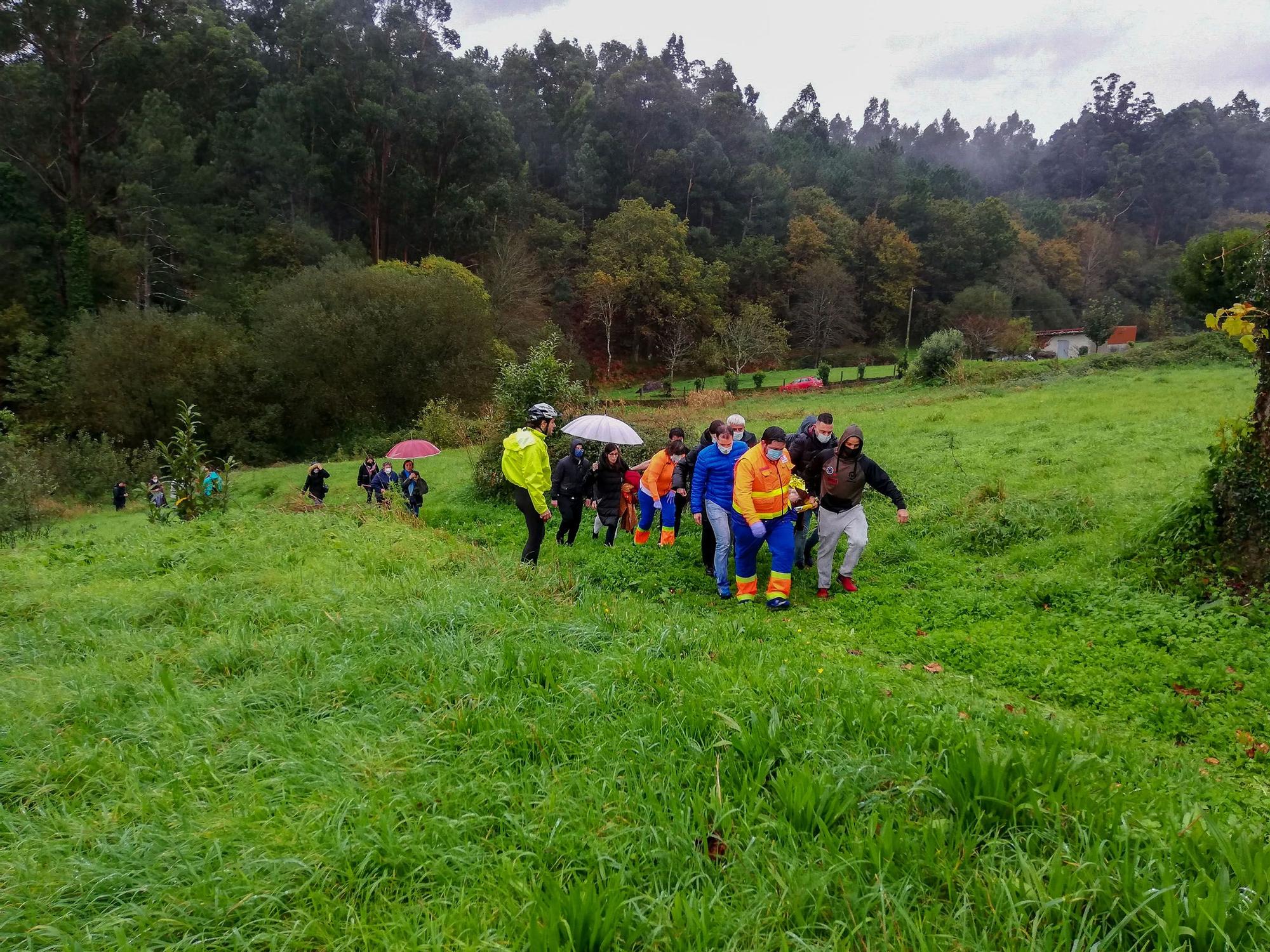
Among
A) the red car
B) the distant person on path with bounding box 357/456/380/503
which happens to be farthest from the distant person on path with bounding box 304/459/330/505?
the red car

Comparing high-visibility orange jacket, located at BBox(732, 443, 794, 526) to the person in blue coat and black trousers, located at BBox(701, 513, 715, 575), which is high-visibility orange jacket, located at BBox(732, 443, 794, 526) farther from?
Result: black trousers, located at BBox(701, 513, 715, 575)

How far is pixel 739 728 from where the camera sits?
3.34 meters

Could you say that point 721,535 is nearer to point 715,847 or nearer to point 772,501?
point 772,501

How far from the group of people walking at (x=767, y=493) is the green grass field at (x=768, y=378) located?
3516cm

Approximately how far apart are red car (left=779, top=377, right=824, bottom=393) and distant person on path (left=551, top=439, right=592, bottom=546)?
105 feet

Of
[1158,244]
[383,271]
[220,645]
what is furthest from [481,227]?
[1158,244]

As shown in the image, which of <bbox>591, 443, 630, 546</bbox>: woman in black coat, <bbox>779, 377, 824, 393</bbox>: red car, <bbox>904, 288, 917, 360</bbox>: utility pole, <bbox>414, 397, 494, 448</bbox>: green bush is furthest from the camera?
<bbox>904, 288, 917, 360</bbox>: utility pole

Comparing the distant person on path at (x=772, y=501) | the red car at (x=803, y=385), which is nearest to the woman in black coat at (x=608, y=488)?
the distant person on path at (x=772, y=501)

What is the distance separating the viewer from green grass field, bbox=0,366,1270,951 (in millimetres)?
2330

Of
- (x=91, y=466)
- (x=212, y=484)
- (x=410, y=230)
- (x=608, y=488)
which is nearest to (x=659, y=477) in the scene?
(x=608, y=488)

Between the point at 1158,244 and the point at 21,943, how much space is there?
106416mm

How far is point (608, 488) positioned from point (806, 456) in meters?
2.99

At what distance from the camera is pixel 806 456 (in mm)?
7621

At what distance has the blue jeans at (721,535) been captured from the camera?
7293 mm
